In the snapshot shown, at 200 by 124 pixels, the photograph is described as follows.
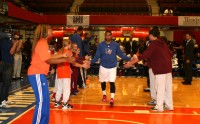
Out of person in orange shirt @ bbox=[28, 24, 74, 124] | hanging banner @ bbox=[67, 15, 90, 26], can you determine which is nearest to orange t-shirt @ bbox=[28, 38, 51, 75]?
person in orange shirt @ bbox=[28, 24, 74, 124]

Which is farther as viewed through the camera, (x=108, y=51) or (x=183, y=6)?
(x=183, y=6)

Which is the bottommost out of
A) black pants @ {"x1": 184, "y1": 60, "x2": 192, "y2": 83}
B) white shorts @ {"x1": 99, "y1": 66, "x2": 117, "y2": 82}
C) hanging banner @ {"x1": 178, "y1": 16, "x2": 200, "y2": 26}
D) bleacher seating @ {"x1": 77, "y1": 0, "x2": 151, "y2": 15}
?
black pants @ {"x1": 184, "y1": 60, "x2": 192, "y2": 83}

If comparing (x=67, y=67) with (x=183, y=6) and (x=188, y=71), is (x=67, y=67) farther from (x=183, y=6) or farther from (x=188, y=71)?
(x=183, y=6)

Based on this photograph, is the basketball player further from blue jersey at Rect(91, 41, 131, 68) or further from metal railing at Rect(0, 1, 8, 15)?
metal railing at Rect(0, 1, 8, 15)

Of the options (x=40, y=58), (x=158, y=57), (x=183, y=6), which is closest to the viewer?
(x=40, y=58)

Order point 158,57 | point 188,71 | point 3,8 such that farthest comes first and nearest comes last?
point 3,8, point 188,71, point 158,57

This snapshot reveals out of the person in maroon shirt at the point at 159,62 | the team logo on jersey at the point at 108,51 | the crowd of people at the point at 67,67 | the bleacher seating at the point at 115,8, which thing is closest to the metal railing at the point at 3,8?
the crowd of people at the point at 67,67

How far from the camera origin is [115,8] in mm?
24156

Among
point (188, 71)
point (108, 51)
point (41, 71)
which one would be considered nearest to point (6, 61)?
point (108, 51)

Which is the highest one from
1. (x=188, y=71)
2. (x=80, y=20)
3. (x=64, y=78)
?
(x=80, y=20)

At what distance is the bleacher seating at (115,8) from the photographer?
2391 centimetres

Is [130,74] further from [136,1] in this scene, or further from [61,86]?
[136,1]

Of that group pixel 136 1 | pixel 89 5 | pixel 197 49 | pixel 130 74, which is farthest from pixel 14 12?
pixel 136 1

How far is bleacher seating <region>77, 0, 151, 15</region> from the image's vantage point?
23.9 m
